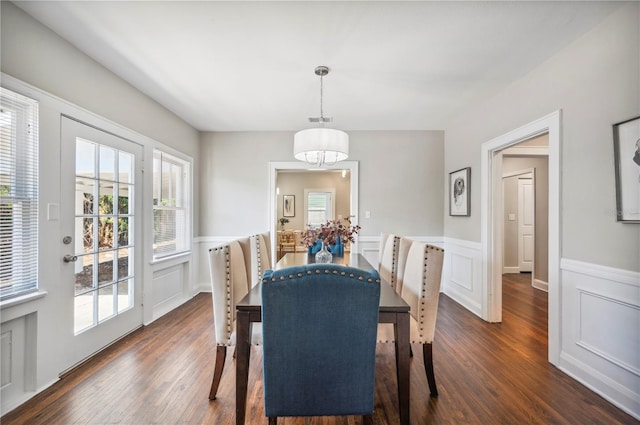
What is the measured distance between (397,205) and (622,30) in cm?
293

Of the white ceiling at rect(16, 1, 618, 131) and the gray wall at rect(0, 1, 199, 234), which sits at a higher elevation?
the white ceiling at rect(16, 1, 618, 131)

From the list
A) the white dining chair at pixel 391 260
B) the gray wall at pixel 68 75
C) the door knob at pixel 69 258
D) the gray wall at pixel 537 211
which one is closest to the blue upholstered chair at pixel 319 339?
the white dining chair at pixel 391 260

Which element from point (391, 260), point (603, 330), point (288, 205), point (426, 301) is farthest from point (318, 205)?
point (603, 330)

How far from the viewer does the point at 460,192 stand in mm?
3830

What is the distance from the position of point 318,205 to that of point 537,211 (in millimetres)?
5551

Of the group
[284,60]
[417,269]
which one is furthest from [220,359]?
[284,60]

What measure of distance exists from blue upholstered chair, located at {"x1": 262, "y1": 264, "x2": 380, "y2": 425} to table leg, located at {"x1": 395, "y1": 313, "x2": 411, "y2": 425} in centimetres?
27

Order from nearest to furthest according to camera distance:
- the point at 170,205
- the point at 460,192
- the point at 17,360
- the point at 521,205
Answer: the point at 17,360, the point at 170,205, the point at 460,192, the point at 521,205

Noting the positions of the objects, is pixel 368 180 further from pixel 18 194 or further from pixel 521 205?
pixel 18 194

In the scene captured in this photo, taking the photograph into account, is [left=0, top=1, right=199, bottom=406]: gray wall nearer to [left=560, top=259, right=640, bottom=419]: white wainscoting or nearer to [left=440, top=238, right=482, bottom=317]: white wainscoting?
[left=560, top=259, right=640, bottom=419]: white wainscoting

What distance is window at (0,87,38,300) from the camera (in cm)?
173

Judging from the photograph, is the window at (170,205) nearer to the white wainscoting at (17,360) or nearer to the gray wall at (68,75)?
the gray wall at (68,75)

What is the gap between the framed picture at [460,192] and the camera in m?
3.63

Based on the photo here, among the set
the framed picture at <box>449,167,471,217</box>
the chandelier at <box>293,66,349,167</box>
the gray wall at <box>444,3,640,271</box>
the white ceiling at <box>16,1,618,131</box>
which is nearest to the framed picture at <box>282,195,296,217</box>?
the framed picture at <box>449,167,471,217</box>
